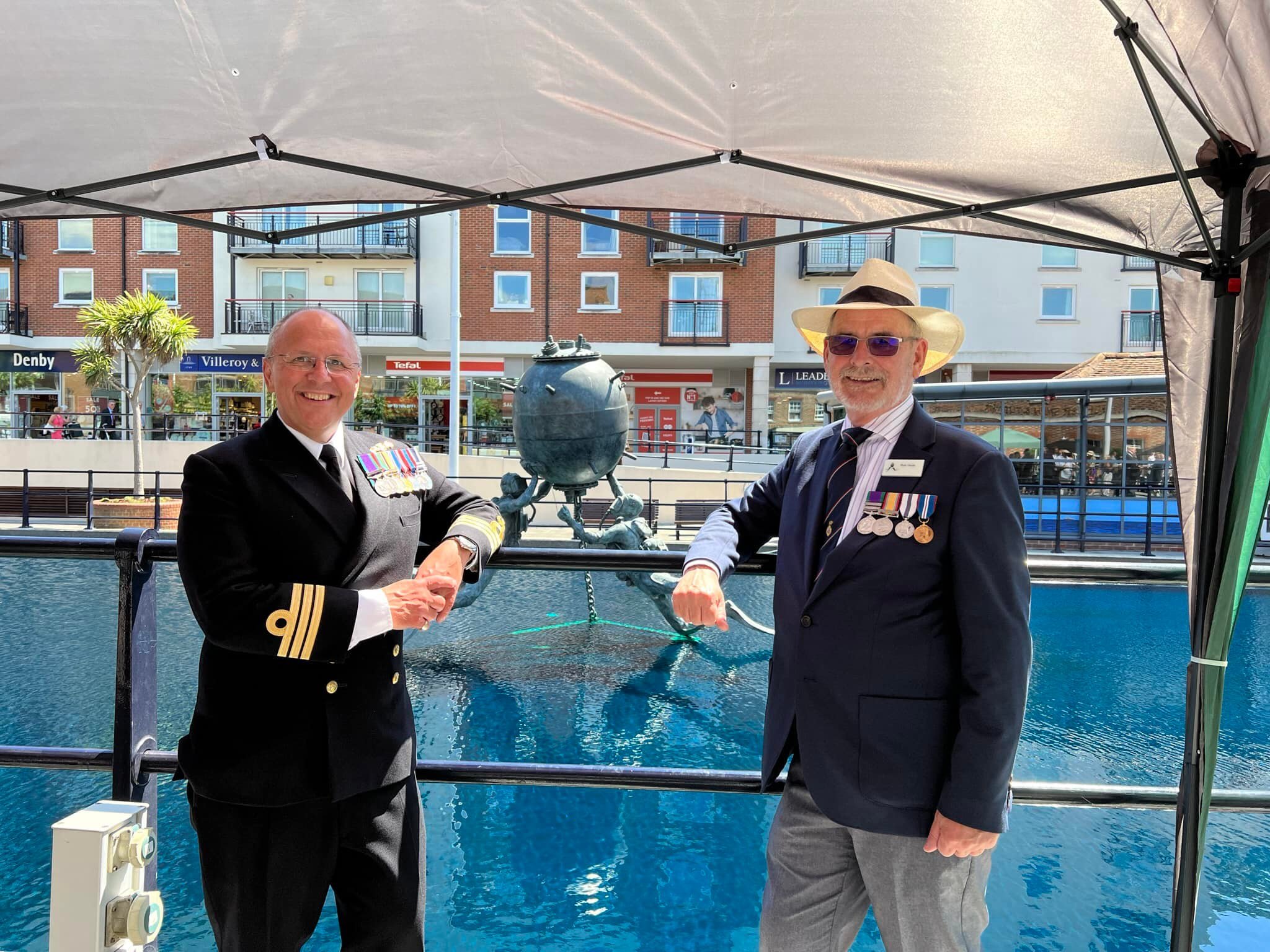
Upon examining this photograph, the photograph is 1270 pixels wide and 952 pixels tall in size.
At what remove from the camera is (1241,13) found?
1.72 metres

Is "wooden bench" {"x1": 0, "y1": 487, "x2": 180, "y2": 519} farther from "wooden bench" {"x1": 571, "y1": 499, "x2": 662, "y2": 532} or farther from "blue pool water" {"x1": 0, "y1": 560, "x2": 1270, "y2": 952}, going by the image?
"wooden bench" {"x1": 571, "y1": 499, "x2": 662, "y2": 532}

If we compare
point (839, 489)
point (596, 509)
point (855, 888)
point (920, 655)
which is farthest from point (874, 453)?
point (596, 509)

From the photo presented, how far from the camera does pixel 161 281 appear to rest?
34.4 meters

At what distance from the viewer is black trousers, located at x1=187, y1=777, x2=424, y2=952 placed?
1.75 metres

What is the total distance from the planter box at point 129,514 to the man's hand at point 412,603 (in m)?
16.0

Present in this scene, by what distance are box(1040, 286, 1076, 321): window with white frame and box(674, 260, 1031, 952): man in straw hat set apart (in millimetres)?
34999

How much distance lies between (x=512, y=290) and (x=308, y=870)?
33.0 m

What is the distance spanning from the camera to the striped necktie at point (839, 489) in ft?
5.97

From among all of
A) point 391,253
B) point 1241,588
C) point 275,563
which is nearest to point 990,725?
point 1241,588

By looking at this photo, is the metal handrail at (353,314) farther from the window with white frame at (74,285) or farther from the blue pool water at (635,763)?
the blue pool water at (635,763)

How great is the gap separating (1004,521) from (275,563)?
4.52 feet

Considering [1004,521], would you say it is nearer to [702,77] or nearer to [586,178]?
[702,77]

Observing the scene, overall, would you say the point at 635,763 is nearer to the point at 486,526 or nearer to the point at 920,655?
the point at 486,526

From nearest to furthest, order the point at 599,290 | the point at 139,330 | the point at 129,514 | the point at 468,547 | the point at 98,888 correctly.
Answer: the point at 98,888, the point at 468,547, the point at 129,514, the point at 139,330, the point at 599,290
